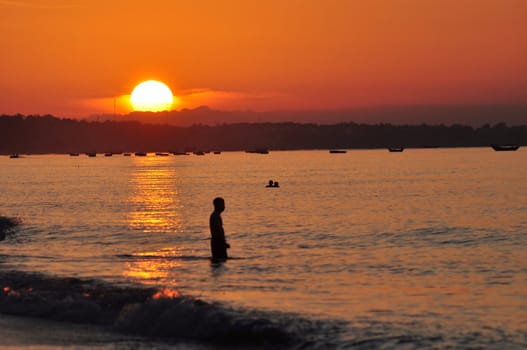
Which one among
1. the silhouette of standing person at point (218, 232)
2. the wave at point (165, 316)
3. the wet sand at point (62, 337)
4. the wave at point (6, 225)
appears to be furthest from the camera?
the wave at point (6, 225)

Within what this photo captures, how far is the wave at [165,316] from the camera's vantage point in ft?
65.4

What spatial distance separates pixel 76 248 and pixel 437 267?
19.7 meters

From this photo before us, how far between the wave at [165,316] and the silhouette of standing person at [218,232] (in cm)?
521

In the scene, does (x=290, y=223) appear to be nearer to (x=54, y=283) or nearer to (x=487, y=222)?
(x=487, y=222)

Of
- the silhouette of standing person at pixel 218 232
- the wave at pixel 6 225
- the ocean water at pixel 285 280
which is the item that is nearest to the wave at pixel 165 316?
the ocean water at pixel 285 280

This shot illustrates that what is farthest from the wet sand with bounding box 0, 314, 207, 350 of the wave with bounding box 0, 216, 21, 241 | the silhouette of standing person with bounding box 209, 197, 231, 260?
the wave with bounding box 0, 216, 21, 241

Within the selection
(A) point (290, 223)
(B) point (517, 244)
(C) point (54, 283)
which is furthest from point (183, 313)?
(A) point (290, 223)

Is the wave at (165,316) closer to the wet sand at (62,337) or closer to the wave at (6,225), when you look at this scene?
the wet sand at (62,337)

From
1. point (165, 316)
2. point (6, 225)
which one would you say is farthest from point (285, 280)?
point (6, 225)

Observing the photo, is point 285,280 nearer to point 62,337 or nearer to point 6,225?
point 62,337

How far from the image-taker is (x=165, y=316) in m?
21.2

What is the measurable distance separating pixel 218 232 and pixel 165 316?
1118 cm

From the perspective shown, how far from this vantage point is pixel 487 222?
204ft

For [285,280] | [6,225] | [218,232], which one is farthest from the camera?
[6,225]
